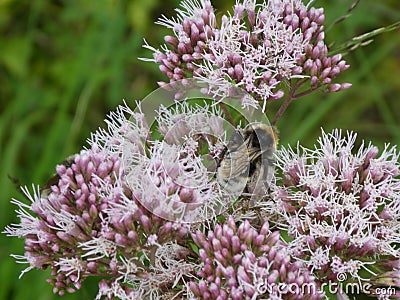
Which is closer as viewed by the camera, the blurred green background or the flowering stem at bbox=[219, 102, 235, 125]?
the flowering stem at bbox=[219, 102, 235, 125]

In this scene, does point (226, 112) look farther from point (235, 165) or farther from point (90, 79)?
point (90, 79)

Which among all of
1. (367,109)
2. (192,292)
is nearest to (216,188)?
(192,292)

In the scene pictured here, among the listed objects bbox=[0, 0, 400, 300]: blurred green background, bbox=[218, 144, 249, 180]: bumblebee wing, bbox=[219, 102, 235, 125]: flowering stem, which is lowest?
bbox=[218, 144, 249, 180]: bumblebee wing

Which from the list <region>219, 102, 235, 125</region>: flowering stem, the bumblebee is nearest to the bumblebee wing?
the bumblebee

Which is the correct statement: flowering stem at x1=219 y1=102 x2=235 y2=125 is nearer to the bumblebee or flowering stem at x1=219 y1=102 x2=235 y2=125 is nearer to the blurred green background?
the bumblebee

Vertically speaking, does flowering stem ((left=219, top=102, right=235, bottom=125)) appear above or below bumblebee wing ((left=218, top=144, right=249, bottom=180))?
above

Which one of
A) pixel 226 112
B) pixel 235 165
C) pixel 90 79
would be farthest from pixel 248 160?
pixel 90 79
